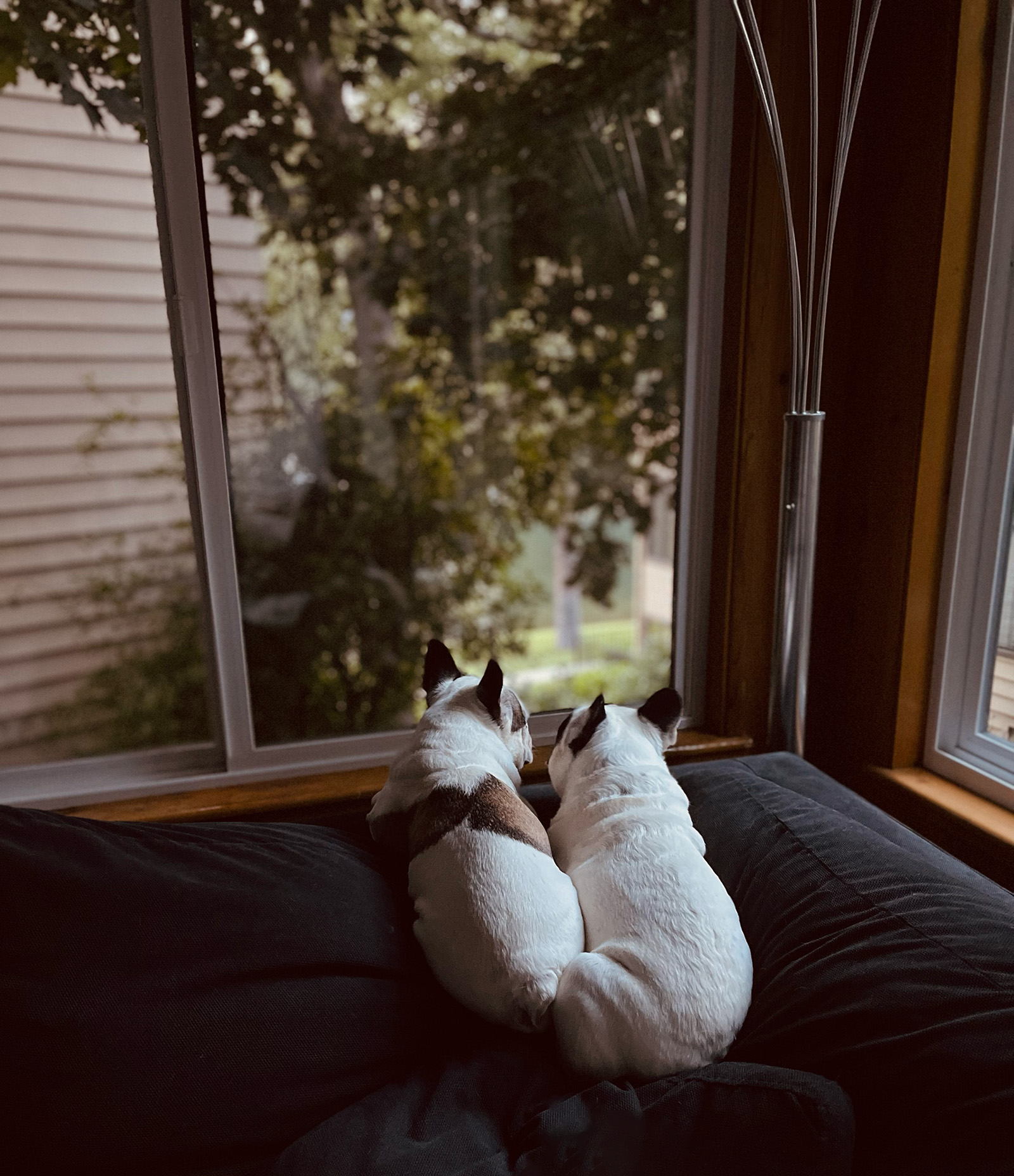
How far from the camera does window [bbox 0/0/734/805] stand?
→ 2.45m

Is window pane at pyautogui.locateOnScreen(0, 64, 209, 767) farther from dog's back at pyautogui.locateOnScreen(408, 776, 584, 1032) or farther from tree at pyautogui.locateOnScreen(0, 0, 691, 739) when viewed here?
dog's back at pyautogui.locateOnScreen(408, 776, 584, 1032)

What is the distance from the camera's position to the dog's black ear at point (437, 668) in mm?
1350

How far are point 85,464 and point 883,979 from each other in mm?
2671

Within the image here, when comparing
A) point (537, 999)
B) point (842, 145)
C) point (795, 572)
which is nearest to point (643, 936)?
point (537, 999)

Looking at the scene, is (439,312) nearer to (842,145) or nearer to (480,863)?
(842,145)

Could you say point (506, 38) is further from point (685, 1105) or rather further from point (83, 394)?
point (685, 1105)

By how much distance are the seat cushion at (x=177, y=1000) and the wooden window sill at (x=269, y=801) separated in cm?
46

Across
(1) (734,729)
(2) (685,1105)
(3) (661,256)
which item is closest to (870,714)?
(1) (734,729)

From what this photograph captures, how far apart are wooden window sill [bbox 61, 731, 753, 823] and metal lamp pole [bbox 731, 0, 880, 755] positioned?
20.6 inches

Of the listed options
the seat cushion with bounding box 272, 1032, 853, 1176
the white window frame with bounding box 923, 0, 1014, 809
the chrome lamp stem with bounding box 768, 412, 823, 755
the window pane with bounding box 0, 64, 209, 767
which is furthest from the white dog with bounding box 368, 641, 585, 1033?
the window pane with bounding box 0, 64, 209, 767

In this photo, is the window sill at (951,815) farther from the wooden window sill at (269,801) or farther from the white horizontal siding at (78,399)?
the white horizontal siding at (78,399)

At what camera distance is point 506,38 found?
8.46 feet

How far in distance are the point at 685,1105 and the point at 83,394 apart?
2.66 metres

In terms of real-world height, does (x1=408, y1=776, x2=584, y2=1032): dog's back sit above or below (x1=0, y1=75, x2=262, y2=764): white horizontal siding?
below
